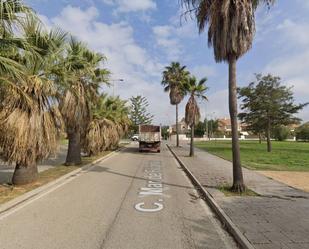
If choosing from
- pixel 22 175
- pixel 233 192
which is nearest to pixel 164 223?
pixel 233 192

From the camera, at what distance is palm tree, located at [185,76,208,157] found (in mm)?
29766

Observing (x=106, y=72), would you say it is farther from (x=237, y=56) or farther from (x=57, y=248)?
(x=57, y=248)

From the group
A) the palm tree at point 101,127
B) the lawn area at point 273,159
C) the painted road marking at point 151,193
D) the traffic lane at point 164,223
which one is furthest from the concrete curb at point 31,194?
the lawn area at point 273,159

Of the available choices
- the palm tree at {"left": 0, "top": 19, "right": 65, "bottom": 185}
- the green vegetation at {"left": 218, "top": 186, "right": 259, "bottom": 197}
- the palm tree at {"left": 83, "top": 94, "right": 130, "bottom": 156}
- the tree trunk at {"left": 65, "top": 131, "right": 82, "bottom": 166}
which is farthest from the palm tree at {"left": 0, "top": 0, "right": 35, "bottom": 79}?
the palm tree at {"left": 83, "top": 94, "right": 130, "bottom": 156}

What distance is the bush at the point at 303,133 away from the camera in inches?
3882

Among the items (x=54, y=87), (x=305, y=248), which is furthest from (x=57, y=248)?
(x=54, y=87)

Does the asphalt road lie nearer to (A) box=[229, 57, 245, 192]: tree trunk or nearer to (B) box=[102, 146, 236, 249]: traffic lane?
(B) box=[102, 146, 236, 249]: traffic lane

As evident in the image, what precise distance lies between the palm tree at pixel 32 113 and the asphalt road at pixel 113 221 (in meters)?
1.42

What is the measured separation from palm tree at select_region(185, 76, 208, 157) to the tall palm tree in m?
17.2

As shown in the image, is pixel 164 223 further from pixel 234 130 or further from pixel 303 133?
pixel 303 133

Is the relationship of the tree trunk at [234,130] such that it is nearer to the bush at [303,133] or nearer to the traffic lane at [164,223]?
the traffic lane at [164,223]

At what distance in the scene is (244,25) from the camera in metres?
12.0

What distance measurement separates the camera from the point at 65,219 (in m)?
8.15

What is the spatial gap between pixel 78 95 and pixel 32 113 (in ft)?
21.3
